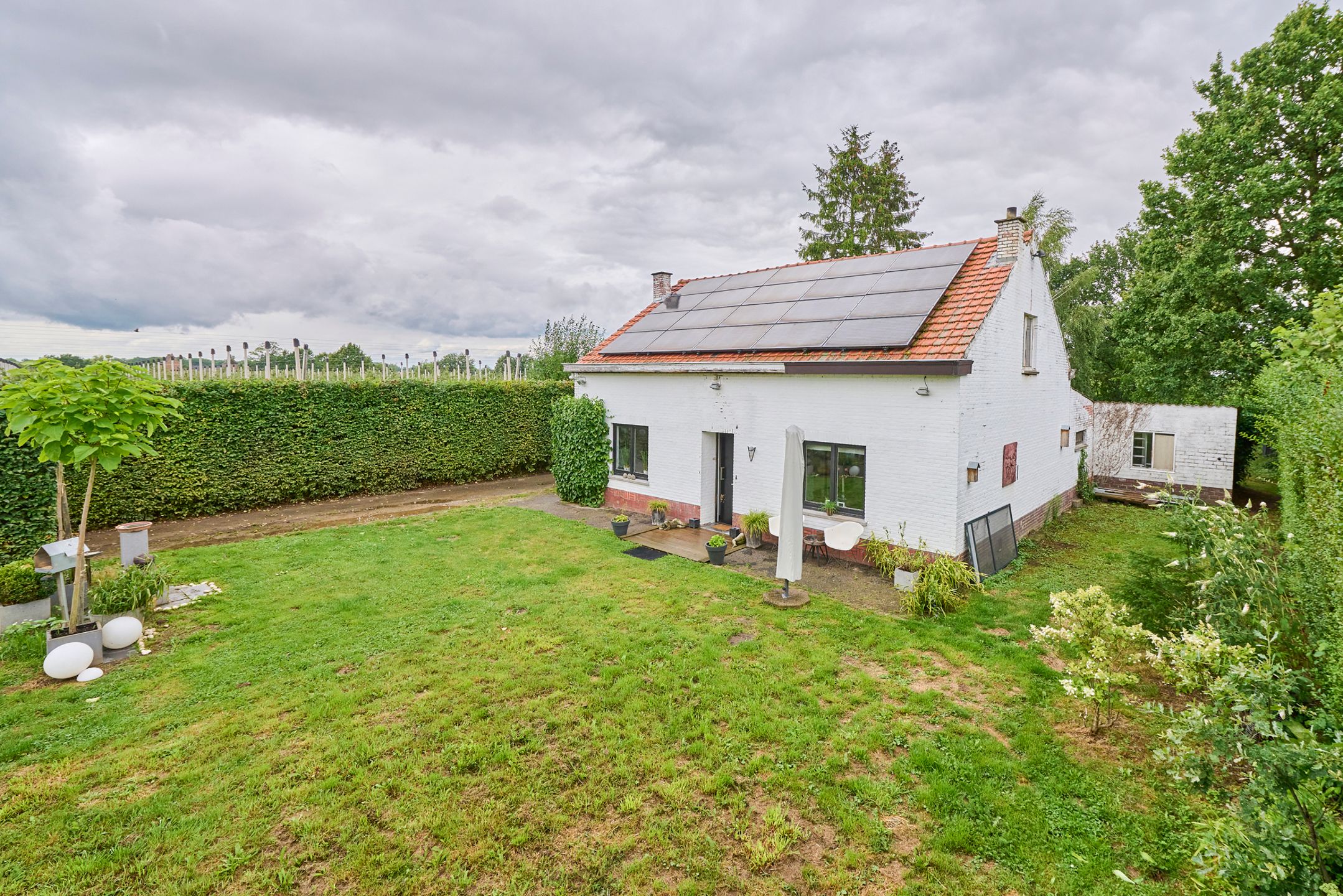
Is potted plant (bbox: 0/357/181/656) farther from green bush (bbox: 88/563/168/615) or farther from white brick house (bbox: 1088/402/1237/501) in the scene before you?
white brick house (bbox: 1088/402/1237/501)

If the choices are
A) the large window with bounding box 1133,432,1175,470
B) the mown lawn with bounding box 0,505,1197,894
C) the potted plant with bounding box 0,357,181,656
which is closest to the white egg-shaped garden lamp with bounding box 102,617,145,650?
the potted plant with bounding box 0,357,181,656

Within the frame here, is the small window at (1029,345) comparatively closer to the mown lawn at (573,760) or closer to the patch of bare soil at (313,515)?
the mown lawn at (573,760)

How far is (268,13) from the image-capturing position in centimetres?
930

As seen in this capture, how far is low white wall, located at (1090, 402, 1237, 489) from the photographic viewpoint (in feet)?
52.5

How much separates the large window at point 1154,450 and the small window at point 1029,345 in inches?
326

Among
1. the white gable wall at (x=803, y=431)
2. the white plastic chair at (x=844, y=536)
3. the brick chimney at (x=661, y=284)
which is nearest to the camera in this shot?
the white gable wall at (x=803, y=431)

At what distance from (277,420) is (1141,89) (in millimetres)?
24293

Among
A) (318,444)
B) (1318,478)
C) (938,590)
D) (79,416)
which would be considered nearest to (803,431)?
(938,590)

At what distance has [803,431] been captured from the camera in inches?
413

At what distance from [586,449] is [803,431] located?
21.6 feet

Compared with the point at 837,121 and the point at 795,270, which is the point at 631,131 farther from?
the point at 837,121

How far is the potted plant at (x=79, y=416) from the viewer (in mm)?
6191

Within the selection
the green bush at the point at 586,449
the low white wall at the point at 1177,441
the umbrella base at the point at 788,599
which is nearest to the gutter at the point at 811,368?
the green bush at the point at 586,449

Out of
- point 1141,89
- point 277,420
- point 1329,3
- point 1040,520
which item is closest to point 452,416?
point 277,420
